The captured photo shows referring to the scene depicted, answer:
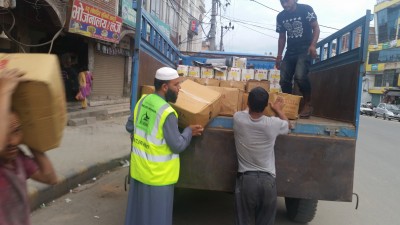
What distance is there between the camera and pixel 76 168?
6.27 meters

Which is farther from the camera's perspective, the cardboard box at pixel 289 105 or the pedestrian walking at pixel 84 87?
the pedestrian walking at pixel 84 87

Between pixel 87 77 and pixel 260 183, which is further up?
pixel 87 77

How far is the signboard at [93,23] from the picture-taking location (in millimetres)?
11483

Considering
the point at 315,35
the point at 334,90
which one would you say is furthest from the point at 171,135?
the point at 315,35

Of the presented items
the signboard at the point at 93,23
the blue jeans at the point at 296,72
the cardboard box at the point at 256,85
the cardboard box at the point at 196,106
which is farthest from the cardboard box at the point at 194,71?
the signboard at the point at 93,23

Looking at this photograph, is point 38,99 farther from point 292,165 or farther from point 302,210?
point 302,210

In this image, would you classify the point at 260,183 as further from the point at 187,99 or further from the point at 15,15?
the point at 15,15

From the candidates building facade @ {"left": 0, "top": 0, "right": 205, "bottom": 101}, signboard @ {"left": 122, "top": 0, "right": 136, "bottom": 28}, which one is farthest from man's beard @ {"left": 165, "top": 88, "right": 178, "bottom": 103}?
signboard @ {"left": 122, "top": 0, "right": 136, "bottom": 28}

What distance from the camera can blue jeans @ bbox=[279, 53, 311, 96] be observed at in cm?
529

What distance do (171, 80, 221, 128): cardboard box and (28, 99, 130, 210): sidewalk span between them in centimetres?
228

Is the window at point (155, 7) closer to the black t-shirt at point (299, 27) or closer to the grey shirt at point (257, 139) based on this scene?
the black t-shirt at point (299, 27)

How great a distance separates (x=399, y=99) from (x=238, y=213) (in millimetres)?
44503

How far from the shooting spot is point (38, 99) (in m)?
1.72

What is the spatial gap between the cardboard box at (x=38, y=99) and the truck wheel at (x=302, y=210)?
11.3ft
